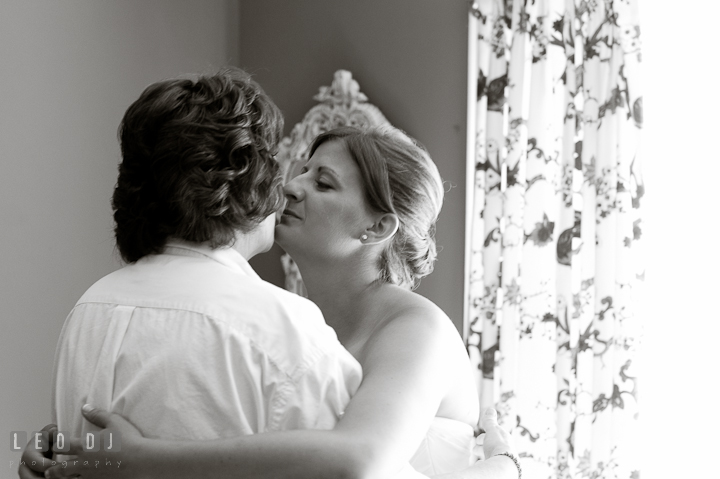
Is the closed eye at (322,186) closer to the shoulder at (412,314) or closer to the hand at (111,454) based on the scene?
the shoulder at (412,314)

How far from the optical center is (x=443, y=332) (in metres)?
1.62

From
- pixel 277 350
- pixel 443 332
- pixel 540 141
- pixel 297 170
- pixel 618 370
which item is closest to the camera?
pixel 277 350

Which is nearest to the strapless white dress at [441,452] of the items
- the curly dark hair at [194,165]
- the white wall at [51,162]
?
the curly dark hair at [194,165]

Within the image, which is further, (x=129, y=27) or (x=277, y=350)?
(x=129, y=27)

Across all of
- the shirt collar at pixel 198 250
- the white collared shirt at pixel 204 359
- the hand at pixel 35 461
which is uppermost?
the shirt collar at pixel 198 250

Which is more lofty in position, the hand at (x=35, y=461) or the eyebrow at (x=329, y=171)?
the eyebrow at (x=329, y=171)

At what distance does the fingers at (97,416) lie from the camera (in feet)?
3.29

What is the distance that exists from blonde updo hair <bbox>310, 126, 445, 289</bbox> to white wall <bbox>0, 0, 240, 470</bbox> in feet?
3.76

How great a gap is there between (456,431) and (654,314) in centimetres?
197

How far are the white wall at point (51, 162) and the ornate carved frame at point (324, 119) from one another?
91 centimetres

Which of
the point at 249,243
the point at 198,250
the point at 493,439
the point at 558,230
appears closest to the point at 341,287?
the point at 493,439

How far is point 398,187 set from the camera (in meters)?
1.94

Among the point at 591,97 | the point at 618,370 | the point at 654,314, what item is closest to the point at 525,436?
the point at 618,370

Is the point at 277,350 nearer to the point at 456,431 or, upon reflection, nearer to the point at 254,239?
the point at 254,239
